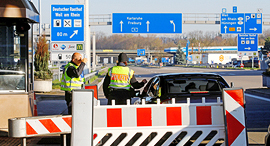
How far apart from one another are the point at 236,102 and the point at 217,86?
2.88 metres

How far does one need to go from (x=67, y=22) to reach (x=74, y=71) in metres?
11.0

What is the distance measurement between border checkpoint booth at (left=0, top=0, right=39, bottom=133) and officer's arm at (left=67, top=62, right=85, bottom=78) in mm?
1297

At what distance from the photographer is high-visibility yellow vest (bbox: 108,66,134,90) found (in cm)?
721

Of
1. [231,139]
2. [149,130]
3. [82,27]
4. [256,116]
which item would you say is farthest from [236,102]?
[82,27]

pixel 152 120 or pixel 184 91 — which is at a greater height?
pixel 184 91

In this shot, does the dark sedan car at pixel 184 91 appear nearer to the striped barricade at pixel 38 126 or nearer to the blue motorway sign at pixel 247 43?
the striped barricade at pixel 38 126

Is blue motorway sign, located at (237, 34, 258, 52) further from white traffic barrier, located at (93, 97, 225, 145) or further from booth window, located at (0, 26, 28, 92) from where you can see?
white traffic barrier, located at (93, 97, 225, 145)

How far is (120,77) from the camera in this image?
723cm

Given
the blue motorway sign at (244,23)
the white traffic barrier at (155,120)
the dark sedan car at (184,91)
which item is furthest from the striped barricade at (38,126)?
the blue motorway sign at (244,23)

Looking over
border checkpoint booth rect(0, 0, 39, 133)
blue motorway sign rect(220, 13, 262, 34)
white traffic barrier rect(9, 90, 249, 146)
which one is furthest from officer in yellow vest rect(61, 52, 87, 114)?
blue motorway sign rect(220, 13, 262, 34)

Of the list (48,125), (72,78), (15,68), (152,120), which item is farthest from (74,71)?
(152,120)

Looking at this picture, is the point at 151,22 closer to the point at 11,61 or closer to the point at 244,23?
the point at 244,23

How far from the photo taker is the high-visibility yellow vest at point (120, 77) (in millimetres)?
7215

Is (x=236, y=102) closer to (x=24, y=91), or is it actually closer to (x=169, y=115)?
(x=169, y=115)
